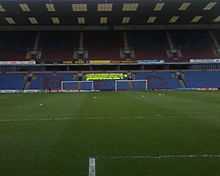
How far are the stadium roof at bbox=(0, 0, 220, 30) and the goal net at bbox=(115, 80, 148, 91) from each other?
8.11 m

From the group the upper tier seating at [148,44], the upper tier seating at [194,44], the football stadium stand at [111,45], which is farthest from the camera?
the upper tier seating at [148,44]

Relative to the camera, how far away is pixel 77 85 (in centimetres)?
5731

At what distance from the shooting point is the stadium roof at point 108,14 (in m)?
48.3

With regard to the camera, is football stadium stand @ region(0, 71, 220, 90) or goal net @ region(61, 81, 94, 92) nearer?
goal net @ region(61, 81, 94, 92)

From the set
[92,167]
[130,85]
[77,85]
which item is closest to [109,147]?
[92,167]

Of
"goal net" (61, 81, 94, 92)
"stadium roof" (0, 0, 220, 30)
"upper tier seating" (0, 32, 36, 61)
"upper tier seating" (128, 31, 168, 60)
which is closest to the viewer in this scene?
"stadium roof" (0, 0, 220, 30)

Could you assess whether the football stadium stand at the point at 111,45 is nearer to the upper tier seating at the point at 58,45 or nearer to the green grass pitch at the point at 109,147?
the upper tier seating at the point at 58,45

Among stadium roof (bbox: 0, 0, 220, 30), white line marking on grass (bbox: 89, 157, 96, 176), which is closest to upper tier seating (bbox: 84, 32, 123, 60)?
stadium roof (bbox: 0, 0, 220, 30)

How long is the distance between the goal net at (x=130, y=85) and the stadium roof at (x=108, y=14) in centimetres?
811

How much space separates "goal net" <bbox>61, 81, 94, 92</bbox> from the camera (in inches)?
2253

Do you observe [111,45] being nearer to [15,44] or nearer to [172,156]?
[15,44]

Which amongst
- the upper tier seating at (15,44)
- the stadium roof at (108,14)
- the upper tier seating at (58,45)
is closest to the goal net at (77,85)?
the upper tier seating at (58,45)

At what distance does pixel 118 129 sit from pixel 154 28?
171 feet

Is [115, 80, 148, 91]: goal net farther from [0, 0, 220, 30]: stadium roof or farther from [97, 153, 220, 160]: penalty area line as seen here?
[97, 153, 220, 160]: penalty area line
